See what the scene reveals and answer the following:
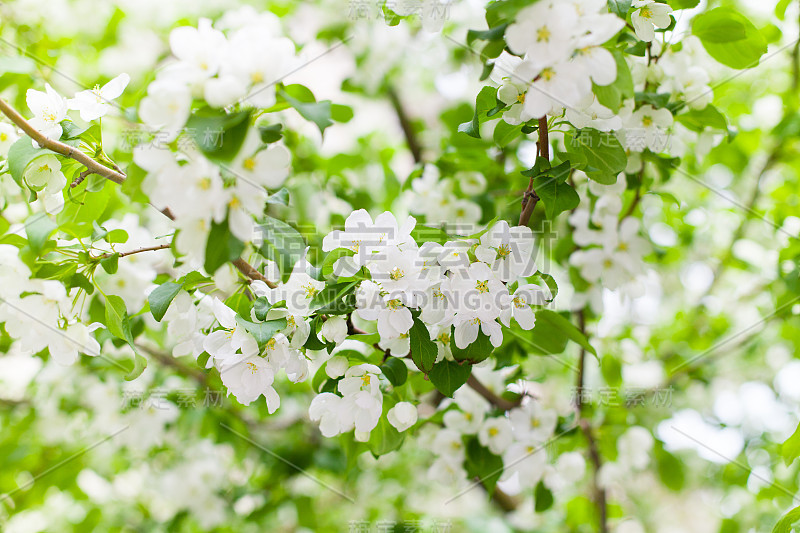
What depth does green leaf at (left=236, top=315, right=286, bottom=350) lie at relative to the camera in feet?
2.58

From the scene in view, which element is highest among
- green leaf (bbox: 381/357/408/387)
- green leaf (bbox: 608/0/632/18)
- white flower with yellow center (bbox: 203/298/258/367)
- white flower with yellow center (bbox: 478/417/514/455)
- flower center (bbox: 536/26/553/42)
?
flower center (bbox: 536/26/553/42)

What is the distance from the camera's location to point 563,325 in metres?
1.06

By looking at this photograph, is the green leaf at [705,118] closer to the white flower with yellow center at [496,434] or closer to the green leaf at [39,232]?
the white flower with yellow center at [496,434]

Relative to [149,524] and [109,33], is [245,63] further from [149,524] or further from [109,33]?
[149,524]

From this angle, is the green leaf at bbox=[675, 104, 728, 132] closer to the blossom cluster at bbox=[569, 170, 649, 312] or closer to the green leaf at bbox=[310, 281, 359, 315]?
the blossom cluster at bbox=[569, 170, 649, 312]

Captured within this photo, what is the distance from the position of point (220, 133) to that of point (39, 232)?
1.36ft

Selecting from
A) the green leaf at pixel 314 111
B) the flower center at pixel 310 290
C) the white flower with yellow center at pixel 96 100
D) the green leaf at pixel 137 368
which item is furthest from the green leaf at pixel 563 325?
the white flower with yellow center at pixel 96 100

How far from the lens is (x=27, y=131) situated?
0.88 meters

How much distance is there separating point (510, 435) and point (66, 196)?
93 centimetres

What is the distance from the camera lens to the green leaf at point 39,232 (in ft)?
2.93

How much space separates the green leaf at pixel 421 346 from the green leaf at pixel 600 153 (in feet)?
1.19

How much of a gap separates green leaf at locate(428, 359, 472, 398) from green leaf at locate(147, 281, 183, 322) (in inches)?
15.7

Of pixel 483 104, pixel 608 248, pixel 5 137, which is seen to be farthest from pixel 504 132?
pixel 5 137

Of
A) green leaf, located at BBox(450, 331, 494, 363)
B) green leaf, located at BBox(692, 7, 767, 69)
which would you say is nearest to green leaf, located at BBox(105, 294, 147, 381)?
green leaf, located at BBox(450, 331, 494, 363)
